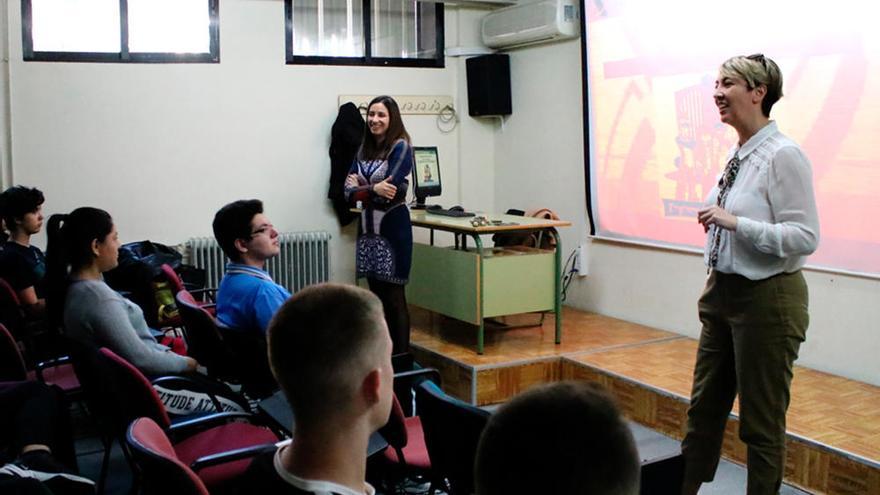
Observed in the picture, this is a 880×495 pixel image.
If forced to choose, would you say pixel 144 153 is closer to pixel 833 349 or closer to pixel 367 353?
pixel 833 349

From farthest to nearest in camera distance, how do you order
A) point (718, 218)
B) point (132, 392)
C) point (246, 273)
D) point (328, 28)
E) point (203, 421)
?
point (328, 28), point (246, 273), point (718, 218), point (203, 421), point (132, 392)

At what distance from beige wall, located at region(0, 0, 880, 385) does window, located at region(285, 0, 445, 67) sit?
9 cm

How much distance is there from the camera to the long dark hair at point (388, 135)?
440 cm

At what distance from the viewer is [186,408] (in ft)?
9.25

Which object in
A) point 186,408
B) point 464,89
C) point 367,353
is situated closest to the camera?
point 367,353

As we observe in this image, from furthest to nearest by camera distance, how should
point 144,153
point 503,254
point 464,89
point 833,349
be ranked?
point 464,89 → point 144,153 → point 503,254 → point 833,349

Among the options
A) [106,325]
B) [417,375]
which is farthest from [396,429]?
[106,325]

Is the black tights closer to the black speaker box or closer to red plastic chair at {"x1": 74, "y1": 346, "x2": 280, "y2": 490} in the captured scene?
red plastic chair at {"x1": 74, "y1": 346, "x2": 280, "y2": 490}

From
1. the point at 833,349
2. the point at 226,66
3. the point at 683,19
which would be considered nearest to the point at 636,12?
the point at 683,19

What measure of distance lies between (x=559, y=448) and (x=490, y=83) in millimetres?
5708

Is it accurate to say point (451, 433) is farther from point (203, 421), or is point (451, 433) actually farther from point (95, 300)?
point (95, 300)

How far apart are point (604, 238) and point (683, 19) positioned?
1.47 metres

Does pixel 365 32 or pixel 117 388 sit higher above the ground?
pixel 365 32

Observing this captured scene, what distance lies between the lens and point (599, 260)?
227 inches
